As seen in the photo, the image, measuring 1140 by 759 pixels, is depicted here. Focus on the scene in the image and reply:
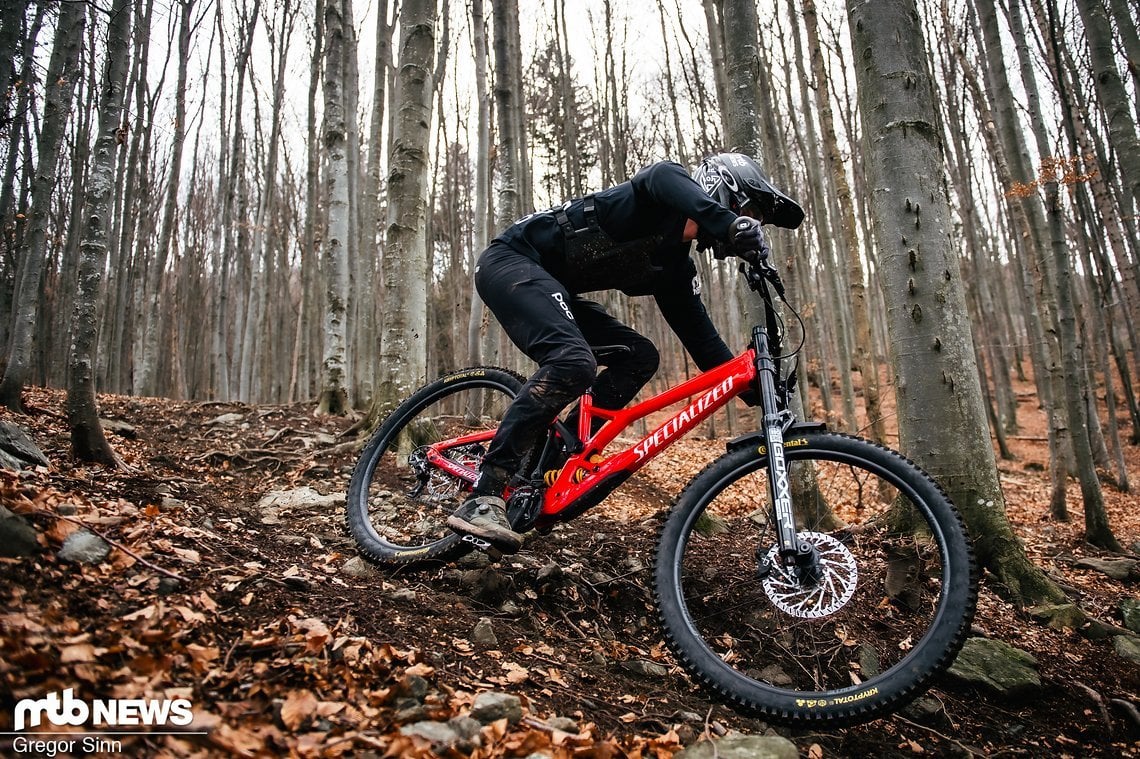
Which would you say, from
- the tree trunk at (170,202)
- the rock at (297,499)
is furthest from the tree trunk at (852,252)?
the tree trunk at (170,202)

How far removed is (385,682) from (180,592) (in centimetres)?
88

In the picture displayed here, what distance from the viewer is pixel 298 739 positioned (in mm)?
1657

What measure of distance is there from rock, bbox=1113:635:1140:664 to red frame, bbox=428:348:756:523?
7.78 ft

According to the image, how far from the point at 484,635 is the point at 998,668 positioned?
2.34 m

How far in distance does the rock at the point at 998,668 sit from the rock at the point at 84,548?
3.59 m

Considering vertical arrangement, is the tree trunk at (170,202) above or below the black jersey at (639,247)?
above

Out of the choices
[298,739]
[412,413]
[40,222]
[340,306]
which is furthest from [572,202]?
[40,222]

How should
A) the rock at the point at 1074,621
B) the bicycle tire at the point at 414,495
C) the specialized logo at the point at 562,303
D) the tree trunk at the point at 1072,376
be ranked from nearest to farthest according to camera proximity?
the specialized logo at the point at 562,303
the rock at the point at 1074,621
the bicycle tire at the point at 414,495
the tree trunk at the point at 1072,376

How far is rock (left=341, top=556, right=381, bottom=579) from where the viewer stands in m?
3.33

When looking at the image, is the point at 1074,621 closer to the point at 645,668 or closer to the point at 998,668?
the point at 998,668

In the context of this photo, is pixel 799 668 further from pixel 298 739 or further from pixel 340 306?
pixel 340 306

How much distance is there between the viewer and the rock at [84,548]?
222 centimetres

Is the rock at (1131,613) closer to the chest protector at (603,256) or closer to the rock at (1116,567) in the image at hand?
the rock at (1116,567)

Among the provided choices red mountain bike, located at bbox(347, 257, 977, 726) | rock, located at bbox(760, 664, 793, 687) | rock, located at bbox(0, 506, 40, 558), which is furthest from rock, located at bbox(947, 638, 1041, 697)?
rock, located at bbox(0, 506, 40, 558)
